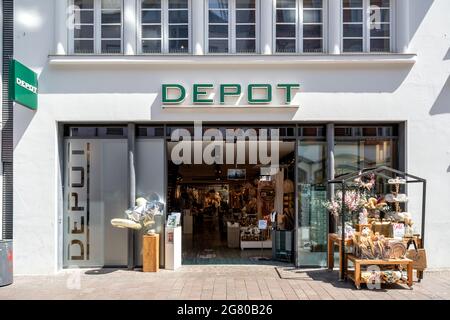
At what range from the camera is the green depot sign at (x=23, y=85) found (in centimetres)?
845

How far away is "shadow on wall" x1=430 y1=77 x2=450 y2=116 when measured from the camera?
973 centimetres

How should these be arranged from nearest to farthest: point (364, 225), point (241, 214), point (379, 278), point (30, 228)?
1. point (379, 278)
2. point (364, 225)
3. point (30, 228)
4. point (241, 214)

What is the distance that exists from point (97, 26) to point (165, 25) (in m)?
1.52

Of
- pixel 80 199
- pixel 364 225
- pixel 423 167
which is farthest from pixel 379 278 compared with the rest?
pixel 80 199

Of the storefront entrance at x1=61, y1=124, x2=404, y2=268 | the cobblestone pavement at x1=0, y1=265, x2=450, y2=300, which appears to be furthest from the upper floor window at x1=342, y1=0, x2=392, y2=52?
the cobblestone pavement at x1=0, y1=265, x2=450, y2=300

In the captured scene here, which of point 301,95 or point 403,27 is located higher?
point 403,27

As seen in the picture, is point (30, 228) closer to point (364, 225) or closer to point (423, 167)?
point (364, 225)

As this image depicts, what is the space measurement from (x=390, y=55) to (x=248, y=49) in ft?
10.1

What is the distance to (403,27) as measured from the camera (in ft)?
32.0

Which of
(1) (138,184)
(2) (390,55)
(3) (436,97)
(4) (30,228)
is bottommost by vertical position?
(4) (30,228)

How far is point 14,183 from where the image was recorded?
31.5ft

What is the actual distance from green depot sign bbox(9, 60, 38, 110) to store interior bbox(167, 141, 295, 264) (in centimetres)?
307

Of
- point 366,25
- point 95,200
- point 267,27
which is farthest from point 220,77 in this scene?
point 95,200

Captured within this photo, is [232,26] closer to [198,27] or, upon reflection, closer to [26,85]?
[198,27]
